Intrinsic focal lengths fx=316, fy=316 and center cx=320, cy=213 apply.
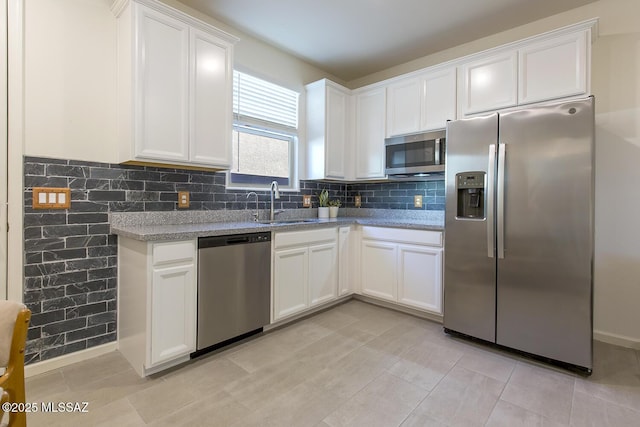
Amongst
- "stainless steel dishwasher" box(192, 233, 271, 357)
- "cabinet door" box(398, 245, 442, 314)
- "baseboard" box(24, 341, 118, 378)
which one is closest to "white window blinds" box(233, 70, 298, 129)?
"stainless steel dishwasher" box(192, 233, 271, 357)

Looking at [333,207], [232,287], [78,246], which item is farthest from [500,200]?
[78,246]

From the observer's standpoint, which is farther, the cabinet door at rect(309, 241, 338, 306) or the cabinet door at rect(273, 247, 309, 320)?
the cabinet door at rect(309, 241, 338, 306)

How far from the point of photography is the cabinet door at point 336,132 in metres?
3.56

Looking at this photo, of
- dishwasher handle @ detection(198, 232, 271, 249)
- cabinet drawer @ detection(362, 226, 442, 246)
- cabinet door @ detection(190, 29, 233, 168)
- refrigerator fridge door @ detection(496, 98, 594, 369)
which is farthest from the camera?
cabinet drawer @ detection(362, 226, 442, 246)

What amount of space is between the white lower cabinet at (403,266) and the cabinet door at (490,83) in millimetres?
1191

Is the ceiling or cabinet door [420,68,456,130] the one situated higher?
the ceiling

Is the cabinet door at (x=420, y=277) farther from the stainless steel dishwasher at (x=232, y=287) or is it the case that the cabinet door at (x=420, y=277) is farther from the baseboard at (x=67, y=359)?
the baseboard at (x=67, y=359)

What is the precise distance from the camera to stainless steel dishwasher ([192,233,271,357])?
213cm

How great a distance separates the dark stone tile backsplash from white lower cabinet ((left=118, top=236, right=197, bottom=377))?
23cm

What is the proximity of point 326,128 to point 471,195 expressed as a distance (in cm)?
174

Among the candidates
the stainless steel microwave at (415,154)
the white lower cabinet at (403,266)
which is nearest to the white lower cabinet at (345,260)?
the white lower cabinet at (403,266)

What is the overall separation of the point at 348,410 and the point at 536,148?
6.73 feet

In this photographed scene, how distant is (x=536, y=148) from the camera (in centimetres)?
216

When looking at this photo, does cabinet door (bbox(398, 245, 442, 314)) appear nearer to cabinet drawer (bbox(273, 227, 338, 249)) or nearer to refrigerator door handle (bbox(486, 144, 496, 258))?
refrigerator door handle (bbox(486, 144, 496, 258))
